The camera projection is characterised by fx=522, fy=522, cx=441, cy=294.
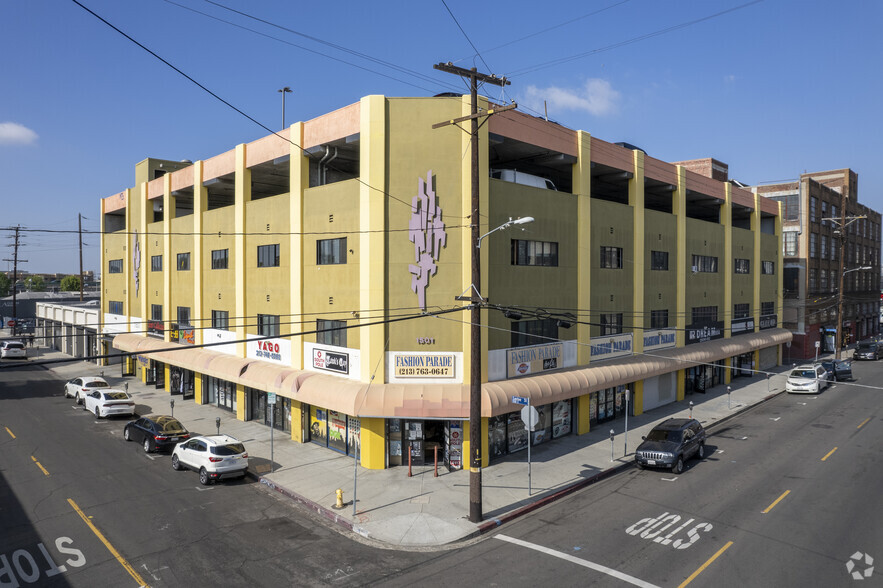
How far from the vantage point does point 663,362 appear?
29.1m

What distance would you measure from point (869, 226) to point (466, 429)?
7955 cm

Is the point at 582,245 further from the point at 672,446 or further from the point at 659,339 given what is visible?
the point at 672,446

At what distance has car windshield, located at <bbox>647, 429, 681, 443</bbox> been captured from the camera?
799 inches

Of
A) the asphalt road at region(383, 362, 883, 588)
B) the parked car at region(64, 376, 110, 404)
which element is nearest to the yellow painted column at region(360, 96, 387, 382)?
the asphalt road at region(383, 362, 883, 588)

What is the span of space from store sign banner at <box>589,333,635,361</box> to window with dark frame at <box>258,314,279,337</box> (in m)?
15.7

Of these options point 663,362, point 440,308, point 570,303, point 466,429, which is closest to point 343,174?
point 440,308

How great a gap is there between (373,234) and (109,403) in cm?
1949

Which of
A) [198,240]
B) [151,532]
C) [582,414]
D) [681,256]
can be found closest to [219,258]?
[198,240]

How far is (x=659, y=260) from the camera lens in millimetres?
31453

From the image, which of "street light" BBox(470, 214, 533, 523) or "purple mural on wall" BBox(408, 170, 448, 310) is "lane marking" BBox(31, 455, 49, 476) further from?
"street light" BBox(470, 214, 533, 523)

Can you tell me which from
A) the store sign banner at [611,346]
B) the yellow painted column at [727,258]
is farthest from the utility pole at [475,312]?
the yellow painted column at [727,258]

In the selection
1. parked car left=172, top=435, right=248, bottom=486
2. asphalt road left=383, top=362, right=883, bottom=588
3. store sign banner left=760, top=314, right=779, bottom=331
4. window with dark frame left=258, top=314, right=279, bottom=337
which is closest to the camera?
asphalt road left=383, top=362, right=883, bottom=588

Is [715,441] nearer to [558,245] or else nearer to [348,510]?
[558,245]

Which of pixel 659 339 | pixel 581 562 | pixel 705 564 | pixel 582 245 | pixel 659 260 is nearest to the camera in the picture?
pixel 705 564
